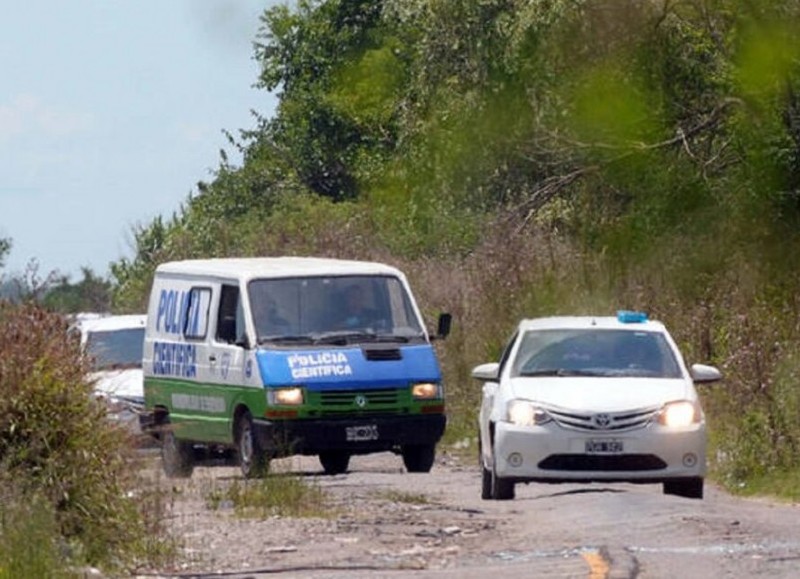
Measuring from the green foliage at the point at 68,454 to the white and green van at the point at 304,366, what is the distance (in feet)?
22.7

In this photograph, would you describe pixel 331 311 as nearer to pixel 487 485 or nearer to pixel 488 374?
pixel 488 374

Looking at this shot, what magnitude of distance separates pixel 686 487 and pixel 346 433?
166 inches

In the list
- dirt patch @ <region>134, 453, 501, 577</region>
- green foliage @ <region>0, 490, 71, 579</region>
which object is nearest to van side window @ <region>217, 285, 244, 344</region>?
dirt patch @ <region>134, 453, 501, 577</region>

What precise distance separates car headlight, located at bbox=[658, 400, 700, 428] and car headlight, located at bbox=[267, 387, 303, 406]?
4536 mm

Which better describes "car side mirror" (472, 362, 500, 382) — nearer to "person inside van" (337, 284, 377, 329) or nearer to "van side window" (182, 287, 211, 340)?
"person inside van" (337, 284, 377, 329)

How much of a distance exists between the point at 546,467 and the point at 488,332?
1272 cm

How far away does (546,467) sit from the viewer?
717 inches

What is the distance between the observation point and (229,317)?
22.8 meters

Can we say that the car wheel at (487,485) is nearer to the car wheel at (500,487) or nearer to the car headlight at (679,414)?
the car wheel at (500,487)

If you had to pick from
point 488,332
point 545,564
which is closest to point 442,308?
point 488,332

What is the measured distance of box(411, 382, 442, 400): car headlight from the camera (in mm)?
22094

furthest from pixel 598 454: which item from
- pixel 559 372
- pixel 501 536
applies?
pixel 501 536

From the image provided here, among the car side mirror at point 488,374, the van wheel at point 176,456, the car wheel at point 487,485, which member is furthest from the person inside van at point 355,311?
the car wheel at point 487,485

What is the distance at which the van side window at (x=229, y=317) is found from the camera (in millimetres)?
22453
